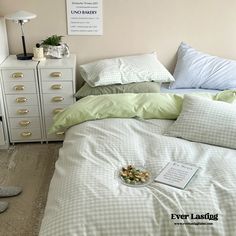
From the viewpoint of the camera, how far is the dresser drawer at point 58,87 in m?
2.62

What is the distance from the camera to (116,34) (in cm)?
292

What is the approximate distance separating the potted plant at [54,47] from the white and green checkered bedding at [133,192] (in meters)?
1.22

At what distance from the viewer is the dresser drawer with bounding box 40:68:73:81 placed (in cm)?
258

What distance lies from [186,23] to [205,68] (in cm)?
47

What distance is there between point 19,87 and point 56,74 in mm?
324

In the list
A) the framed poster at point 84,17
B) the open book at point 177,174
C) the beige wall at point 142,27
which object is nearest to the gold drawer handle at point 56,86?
the beige wall at point 142,27

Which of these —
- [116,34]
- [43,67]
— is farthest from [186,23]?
[43,67]

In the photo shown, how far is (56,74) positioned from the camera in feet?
8.50

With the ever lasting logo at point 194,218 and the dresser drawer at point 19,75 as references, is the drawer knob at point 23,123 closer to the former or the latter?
the dresser drawer at point 19,75

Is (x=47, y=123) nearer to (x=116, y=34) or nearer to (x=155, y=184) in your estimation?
(x=116, y=34)

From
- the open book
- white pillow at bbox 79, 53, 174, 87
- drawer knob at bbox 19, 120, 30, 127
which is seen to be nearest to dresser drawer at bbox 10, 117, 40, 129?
drawer knob at bbox 19, 120, 30, 127

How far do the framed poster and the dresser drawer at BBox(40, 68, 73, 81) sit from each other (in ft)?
1.58

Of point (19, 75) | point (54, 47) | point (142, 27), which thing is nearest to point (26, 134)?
point (19, 75)

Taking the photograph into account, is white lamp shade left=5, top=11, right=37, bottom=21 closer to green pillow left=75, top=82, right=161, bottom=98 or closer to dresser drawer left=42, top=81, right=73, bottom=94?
dresser drawer left=42, top=81, right=73, bottom=94
